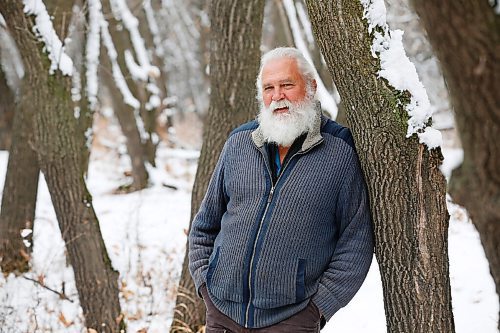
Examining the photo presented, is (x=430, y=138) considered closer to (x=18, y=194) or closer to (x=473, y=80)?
(x=473, y=80)

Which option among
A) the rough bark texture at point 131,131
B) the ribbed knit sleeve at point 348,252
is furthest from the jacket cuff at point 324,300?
the rough bark texture at point 131,131

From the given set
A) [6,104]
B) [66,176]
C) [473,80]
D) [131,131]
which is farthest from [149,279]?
[131,131]

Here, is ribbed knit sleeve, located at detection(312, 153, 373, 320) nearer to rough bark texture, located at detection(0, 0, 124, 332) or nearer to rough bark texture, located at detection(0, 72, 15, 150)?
rough bark texture, located at detection(0, 0, 124, 332)

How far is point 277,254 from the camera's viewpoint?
10.0ft

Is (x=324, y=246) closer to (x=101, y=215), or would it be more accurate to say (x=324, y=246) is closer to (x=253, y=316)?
(x=253, y=316)

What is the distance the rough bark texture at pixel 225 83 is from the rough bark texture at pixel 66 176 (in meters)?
0.67

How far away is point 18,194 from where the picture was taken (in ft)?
25.3

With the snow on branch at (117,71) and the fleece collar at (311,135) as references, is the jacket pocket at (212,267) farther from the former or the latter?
the snow on branch at (117,71)

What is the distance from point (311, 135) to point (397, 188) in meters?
0.47

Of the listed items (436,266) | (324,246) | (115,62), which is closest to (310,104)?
(324,246)

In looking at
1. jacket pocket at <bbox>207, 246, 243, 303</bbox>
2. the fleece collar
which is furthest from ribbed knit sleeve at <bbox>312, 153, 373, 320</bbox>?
jacket pocket at <bbox>207, 246, 243, 303</bbox>

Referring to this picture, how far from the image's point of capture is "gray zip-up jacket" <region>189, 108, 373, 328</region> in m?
3.05

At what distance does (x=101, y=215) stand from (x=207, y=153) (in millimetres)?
5229

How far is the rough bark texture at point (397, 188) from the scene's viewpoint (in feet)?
9.87
